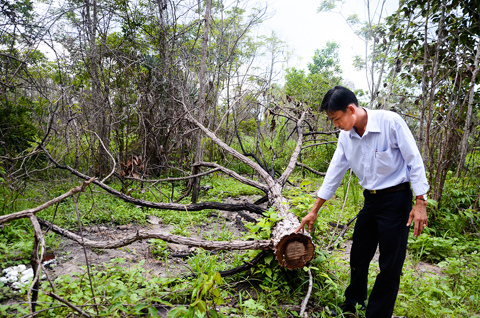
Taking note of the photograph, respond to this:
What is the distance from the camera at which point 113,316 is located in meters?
1.85

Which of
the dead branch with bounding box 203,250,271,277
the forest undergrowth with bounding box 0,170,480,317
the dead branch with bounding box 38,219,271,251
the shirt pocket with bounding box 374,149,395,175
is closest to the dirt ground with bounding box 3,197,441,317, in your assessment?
the forest undergrowth with bounding box 0,170,480,317

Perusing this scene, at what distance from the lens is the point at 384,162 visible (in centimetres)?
195

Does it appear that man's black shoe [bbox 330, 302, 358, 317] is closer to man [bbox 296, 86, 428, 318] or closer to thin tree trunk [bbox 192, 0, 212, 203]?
man [bbox 296, 86, 428, 318]

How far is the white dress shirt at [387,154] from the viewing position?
72.8 inches

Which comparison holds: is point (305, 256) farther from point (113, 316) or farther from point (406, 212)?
point (113, 316)

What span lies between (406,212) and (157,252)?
2522 millimetres

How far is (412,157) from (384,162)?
0.17 meters

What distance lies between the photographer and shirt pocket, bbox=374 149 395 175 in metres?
1.94

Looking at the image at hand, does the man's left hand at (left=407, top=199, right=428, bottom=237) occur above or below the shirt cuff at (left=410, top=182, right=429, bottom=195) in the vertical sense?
below

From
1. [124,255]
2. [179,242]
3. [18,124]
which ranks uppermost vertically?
[18,124]

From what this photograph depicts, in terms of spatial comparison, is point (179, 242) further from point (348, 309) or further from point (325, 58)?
point (325, 58)

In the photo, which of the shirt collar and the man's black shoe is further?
the man's black shoe

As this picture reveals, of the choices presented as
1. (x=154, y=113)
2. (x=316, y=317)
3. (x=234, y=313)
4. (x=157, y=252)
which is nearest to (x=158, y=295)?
(x=234, y=313)

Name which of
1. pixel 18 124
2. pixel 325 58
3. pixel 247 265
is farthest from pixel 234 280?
pixel 325 58
